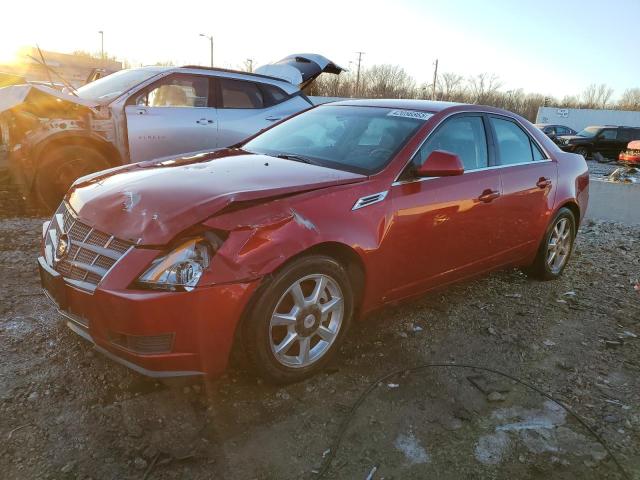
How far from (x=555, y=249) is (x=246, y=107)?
435cm

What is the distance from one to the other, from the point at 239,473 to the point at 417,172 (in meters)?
2.02

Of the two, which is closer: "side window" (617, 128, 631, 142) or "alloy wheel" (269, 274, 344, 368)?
"alloy wheel" (269, 274, 344, 368)

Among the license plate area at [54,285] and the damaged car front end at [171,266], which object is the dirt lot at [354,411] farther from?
the license plate area at [54,285]

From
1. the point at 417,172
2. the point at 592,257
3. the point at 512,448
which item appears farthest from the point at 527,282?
the point at 512,448

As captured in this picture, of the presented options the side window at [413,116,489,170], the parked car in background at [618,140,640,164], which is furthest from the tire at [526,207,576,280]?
the parked car in background at [618,140,640,164]

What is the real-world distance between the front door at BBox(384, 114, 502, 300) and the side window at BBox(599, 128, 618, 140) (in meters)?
21.7

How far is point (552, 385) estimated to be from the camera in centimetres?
298

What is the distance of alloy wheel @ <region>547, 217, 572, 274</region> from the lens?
471 centimetres

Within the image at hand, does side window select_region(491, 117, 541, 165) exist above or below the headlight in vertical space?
above

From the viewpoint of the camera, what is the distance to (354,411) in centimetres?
259

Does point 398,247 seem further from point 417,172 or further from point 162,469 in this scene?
point 162,469

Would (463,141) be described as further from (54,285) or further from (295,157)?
(54,285)

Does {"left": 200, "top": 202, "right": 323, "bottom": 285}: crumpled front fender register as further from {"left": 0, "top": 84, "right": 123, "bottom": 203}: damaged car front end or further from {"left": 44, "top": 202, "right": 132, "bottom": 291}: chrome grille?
{"left": 0, "top": 84, "right": 123, "bottom": 203}: damaged car front end

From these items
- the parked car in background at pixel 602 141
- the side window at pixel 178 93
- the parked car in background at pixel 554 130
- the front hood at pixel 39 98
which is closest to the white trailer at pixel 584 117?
the parked car in background at pixel 554 130
